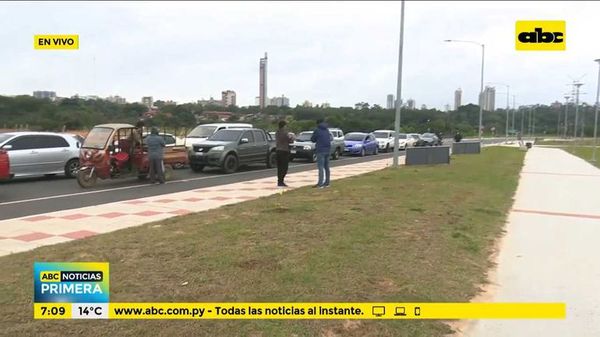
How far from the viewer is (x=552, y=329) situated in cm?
420

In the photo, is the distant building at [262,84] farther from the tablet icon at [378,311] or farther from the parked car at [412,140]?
the tablet icon at [378,311]

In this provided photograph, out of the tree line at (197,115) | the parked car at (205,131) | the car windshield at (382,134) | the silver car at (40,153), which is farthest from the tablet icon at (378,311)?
the car windshield at (382,134)

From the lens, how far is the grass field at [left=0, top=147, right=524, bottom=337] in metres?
3.82

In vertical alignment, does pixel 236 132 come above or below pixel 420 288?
above

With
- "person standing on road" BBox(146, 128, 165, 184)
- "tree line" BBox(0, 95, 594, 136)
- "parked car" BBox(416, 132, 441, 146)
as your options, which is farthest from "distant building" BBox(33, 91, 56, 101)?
"parked car" BBox(416, 132, 441, 146)

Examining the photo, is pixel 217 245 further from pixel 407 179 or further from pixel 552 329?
pixel 407 179

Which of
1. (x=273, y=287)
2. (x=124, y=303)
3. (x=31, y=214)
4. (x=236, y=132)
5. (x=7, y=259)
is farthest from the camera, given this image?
(x=236, y=132)

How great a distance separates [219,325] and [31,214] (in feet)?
23.5

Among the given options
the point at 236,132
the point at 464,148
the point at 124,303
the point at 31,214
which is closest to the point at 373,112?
the point at 464,148

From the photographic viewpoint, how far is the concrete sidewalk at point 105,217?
7293mm

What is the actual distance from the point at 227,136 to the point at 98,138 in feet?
19.0

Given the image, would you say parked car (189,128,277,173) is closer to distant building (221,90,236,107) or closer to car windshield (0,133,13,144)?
car windshield (0,133,13,144)

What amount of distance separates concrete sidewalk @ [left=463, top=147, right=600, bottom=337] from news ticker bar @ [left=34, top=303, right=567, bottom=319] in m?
0.18

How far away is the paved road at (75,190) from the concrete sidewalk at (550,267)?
8316 mm
